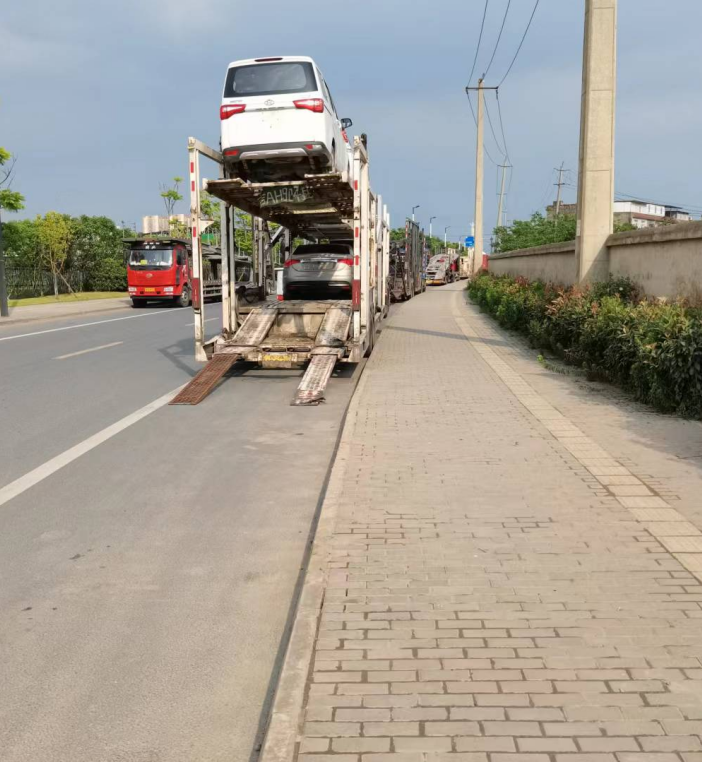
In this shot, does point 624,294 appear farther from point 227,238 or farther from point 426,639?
point 426,639

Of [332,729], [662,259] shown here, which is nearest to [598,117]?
[662,259]

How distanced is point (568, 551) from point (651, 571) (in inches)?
19.0

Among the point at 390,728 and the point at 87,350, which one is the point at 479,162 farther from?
the point at 390,728

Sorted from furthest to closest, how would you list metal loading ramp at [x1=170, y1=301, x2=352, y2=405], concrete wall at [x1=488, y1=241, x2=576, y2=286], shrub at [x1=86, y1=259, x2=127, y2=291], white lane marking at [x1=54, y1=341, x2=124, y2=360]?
shrub at [x1=86, y1=259, x2=127, y2=291], concrete wall at [x1=488, y1=241, x2=576, y2=286], white lane marking at [x1=54, y1=341, x2=124, y2=360], metal loading ramp at [x1=170, y1=301, x2=352, y2=405]

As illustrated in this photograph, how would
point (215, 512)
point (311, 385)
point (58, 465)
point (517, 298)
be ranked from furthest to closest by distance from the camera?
1. point (517, 298)
2. point (311, 385)
3. point (58, 465)
4. point (215, 512)

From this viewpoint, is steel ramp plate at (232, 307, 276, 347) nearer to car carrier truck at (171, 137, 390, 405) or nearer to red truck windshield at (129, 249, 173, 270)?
car carrier truck at (171, 137, 390, 405)

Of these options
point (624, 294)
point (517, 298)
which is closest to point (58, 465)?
point (624, 294)

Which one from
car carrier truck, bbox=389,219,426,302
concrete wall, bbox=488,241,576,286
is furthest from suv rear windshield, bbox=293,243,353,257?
car carrier truck, bbox=389,219,426,302

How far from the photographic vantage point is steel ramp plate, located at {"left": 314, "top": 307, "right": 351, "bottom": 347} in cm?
1170

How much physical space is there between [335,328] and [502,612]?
28.8 feet

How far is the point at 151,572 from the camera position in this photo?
4430mm

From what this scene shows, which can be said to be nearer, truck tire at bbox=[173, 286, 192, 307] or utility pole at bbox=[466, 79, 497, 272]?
truck tire at bbox=[173, 286, 192, 307]

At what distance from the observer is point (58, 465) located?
6621 mm

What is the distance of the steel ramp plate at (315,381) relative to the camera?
9.66 m
